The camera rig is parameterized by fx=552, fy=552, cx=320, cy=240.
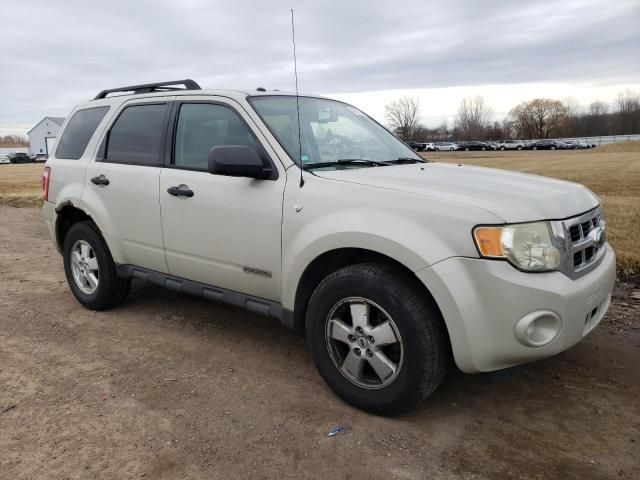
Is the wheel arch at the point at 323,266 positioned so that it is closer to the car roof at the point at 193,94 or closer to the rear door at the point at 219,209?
the rear door at the point at 219,209

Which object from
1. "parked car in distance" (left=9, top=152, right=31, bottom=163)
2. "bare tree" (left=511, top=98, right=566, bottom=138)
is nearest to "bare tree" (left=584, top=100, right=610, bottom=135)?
"bare tree" (left=511, top=98, right=566, bottom=138)

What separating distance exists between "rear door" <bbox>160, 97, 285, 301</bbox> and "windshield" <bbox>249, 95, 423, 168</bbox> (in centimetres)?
17

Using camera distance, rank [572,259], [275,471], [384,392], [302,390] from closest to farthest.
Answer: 1. [275,471]
2. [572,259]
3. [384,392]
4. [302,390]

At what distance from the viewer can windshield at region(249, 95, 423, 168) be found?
3709 millimetres

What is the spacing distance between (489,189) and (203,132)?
2.12m

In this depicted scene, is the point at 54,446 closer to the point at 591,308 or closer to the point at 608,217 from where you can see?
the point at 591,308

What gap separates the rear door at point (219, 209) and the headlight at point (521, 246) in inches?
51.3

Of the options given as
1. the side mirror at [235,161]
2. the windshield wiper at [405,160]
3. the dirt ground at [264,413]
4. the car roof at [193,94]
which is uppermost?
the car roof at [193,94]

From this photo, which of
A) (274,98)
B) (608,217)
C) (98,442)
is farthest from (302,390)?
(608,217)

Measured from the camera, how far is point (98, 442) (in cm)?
294

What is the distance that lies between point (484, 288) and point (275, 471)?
4.47 feet

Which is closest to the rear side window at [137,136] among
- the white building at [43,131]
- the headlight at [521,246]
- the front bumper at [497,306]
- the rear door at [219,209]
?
the rear door at [219,209]

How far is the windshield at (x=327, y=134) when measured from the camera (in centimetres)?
371

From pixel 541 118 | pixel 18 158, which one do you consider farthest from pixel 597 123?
pixel 18 158
